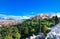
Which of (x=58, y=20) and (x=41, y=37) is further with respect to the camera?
(x=58, y=20)

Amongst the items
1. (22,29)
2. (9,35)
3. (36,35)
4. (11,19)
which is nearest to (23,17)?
(11,19)

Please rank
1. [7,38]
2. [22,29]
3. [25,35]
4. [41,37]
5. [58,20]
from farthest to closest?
[58,20] < [22,29] < [25,35] < [41,37] < [7,38]

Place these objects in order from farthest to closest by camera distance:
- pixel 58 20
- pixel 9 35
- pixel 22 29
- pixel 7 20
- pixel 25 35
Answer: pixel 7 20 → pixel 58 20 → pixel 22 29 → pixel 25 35 → pixel 9 35

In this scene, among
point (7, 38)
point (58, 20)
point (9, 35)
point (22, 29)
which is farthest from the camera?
point (58, 20)

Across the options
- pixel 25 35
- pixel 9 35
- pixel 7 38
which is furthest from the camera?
pixel 25 35

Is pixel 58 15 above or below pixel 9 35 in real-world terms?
above

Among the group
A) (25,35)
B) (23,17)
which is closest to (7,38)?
A: (25,35)

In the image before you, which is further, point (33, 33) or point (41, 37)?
point (33, 33)

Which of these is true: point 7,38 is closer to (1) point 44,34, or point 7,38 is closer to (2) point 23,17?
(1) point 44,34

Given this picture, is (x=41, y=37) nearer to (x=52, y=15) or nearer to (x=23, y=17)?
(x=23, y=17)
